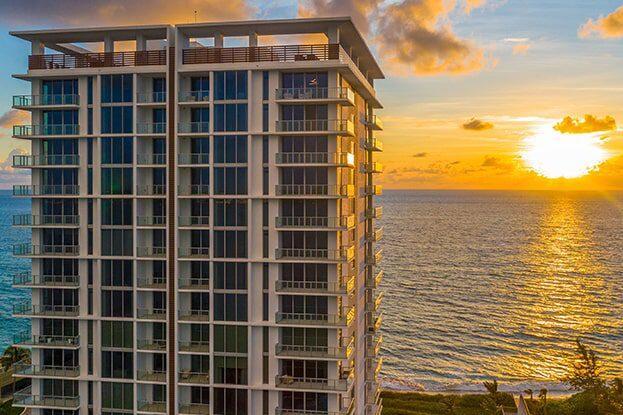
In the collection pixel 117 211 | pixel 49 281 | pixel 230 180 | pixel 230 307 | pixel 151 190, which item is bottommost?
pixel 230 307

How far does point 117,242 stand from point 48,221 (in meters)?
5.92

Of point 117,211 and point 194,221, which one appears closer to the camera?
point 194,221

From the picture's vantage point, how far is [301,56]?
4375cm

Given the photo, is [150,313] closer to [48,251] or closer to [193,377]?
[193,377]

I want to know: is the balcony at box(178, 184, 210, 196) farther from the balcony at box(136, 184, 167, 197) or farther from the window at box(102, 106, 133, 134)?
the window at box(102, 106, 133, 134)

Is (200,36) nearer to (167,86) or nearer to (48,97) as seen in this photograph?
(167,86)

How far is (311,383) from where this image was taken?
44562 millimetres

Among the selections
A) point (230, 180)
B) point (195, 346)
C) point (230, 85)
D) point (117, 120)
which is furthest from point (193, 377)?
point (230, 85)

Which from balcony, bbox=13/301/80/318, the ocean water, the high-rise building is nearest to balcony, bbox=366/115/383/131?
the high-rise building

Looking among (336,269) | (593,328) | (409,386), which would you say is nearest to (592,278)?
(593,328)

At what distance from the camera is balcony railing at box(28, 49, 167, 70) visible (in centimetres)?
4509

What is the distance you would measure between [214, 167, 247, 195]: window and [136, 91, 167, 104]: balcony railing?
255 inches

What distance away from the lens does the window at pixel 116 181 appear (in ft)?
150

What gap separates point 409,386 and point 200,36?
187 feet
